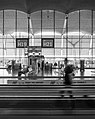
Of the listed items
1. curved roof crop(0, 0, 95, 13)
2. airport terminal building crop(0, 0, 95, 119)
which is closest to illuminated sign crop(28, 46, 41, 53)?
airport terminal building crop(0, 0, 95, 119)

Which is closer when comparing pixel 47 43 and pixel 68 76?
pixel 68 76

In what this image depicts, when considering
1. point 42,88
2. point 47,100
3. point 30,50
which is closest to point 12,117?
point 47,100

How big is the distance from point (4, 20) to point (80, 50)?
11102mm

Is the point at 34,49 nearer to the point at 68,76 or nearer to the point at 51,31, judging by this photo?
the point at 51,31

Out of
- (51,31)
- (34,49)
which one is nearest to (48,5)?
(51,31)

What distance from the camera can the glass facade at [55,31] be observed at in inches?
1405

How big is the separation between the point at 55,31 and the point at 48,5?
470 centimetres

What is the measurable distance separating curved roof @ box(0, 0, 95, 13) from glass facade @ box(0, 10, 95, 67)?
4.93 feet

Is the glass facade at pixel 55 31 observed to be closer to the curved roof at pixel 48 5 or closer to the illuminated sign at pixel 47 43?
the curved roof at pixel 48 5

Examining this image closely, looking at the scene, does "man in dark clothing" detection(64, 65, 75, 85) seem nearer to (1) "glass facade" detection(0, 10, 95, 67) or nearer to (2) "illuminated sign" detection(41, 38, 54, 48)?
(2) "illuminated sign" detection(41, 38, 54, 48)

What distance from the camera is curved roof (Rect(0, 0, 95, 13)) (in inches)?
1197

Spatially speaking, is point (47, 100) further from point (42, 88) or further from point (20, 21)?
A: point (20, 21)

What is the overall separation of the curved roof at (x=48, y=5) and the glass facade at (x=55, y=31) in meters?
1.50

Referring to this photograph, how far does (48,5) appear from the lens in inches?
1267
